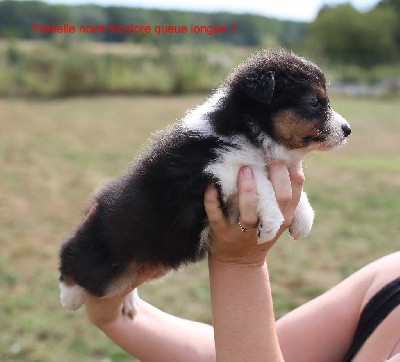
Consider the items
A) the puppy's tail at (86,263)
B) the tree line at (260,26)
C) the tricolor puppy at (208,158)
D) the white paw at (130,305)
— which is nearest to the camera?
the tricolor puppy at (208,158)

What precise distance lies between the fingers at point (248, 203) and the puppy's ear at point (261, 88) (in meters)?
0.34

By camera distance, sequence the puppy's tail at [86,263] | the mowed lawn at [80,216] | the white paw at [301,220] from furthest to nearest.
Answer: the mowed lawn at [80,216] → the puppy's tail at [86,263] → the white paw at [301,220]

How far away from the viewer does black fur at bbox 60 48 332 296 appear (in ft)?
7.20

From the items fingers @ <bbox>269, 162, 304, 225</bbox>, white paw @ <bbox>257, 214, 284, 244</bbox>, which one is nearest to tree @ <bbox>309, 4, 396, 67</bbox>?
fingers @ <bbox>269, 162, 304, 225</bbox>

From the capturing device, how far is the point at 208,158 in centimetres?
219

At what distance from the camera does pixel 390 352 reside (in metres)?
2.10

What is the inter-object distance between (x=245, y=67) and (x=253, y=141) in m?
0.31

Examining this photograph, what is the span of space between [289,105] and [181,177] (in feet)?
1.64

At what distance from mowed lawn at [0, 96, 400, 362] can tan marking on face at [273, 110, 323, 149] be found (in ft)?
1.69

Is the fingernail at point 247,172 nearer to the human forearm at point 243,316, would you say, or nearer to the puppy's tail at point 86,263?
the human forearm at point 243,316

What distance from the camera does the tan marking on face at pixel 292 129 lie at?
2266mm

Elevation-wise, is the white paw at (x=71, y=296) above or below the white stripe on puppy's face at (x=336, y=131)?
below

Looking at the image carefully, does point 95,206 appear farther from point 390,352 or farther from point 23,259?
point 23,259

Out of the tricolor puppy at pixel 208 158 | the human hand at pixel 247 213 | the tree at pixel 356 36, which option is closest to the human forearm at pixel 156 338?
the tricolor puppy at pixel 208 158
